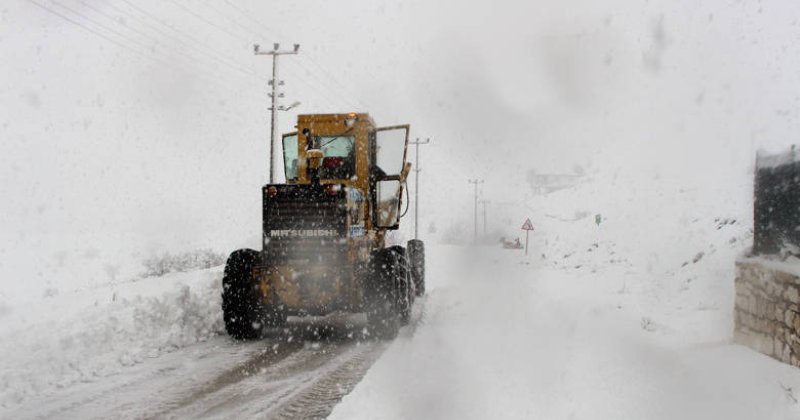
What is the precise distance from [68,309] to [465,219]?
65.4 meters

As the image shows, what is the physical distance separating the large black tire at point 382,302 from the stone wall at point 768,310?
13.9 ft

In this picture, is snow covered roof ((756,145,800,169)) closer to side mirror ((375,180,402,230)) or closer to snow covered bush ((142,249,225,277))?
side mirror ((375,180,402,230))

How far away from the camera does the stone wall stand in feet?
15.9

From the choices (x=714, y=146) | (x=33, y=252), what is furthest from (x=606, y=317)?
(x=33, y=252)

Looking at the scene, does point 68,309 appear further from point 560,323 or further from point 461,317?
point 560,323

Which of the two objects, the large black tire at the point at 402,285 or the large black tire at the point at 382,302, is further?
the large black tire at the point at 402,285

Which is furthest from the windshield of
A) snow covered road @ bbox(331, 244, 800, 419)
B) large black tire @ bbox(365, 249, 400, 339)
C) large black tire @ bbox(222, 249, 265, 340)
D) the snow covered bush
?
the snow covered bush

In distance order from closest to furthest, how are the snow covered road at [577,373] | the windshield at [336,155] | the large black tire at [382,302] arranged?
the snow covered road at [577,373]
the large black tire at [382,302]
the windshield at [336,155]

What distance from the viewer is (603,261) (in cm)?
1934

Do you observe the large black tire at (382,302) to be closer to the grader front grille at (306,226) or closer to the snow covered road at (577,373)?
the snow covered road at (577,373)

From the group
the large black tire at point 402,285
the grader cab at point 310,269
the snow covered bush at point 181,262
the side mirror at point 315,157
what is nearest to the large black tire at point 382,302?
the grader cab at point 310,269

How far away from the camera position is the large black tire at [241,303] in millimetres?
8195

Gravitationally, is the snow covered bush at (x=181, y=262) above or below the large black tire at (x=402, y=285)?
below

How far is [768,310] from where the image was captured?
533 centimetres
